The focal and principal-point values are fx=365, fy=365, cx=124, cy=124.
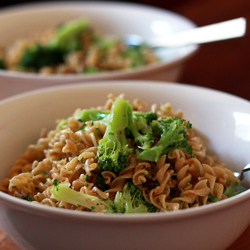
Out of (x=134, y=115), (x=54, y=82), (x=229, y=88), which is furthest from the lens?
(x=229, y=88)

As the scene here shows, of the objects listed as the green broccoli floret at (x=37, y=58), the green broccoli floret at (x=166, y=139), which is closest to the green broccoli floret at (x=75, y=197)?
the green broccoli floret at (x=166, y=139)

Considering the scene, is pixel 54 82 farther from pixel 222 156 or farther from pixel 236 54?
pixel 236 54

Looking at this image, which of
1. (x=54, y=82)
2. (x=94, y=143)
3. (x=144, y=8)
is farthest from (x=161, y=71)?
(x=144, y=8)

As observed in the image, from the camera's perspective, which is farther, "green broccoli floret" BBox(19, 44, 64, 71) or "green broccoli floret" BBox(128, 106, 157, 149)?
"green broccoli floret" BBox(19, 44, 64, 71)

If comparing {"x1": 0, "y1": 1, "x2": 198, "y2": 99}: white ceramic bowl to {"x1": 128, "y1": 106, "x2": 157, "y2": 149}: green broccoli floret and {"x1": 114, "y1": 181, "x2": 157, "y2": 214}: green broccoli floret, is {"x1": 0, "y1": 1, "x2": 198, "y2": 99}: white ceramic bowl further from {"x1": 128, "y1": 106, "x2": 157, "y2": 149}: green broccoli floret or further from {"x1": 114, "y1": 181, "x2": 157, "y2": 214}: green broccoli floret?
{"x1": 114, "y1": 181, "x2": 157, "y2": 214}: green broccoli floret

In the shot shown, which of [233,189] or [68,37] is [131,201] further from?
[68,37]

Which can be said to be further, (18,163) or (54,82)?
(54,82)

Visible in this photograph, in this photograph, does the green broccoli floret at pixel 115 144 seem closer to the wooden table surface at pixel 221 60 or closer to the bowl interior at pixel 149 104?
the bowl interior at pixel 149 104

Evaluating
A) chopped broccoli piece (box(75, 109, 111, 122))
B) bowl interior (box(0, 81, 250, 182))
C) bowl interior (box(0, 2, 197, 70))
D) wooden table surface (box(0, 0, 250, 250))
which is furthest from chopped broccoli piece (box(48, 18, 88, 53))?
chopped broccoli piece (box(75, 109, 111, 122))
